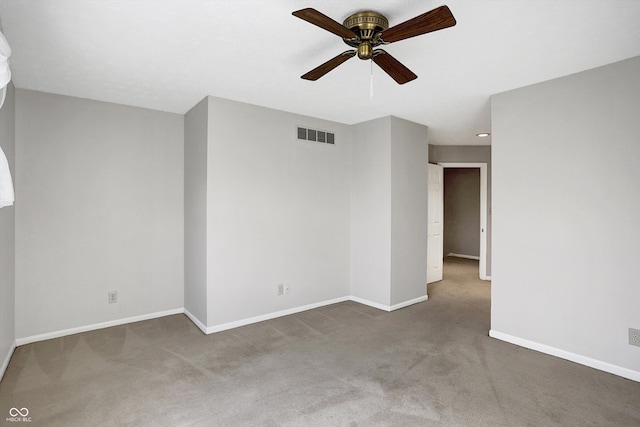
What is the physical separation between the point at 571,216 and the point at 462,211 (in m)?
6.34

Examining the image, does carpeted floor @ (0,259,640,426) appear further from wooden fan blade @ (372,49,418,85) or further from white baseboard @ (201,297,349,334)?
wooden fan blade @ (372,49,418,85)

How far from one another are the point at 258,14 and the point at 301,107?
1.97 metres

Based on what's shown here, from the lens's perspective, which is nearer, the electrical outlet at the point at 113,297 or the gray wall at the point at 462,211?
the electrical outlet at the point at 113,297

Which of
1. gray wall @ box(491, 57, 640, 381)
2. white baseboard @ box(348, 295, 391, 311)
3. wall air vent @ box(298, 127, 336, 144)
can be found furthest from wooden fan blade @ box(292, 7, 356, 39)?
white baseboard @ box(348, 295, 391, 311)

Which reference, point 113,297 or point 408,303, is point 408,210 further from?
point 113,297

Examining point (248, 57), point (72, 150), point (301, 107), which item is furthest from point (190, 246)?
point (248, 57)

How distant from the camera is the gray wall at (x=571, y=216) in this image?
107 inches

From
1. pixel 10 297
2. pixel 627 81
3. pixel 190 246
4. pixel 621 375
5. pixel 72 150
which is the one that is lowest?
pixel 621 375

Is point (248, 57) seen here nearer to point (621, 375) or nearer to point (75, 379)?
point (75, 379)

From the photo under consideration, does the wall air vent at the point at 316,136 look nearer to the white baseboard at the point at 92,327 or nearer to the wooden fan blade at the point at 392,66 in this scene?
the wooden fan blade at the point at 392,66

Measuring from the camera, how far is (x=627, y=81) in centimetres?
270

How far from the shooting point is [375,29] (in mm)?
2078
